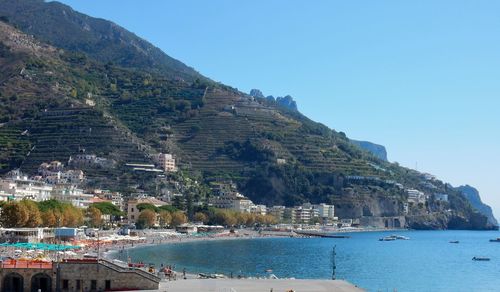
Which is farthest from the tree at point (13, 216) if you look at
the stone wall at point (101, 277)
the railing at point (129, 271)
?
the railing at point (129, 271)

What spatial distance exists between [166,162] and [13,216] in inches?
3820

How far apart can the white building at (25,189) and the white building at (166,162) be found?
51.4 meters

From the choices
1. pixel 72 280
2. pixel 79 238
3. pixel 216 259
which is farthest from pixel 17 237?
pixel 72 280

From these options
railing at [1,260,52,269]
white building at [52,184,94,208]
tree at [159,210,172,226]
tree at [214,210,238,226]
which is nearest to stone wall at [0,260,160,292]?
railing at [1,260,52,269]

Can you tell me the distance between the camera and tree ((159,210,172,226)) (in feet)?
461

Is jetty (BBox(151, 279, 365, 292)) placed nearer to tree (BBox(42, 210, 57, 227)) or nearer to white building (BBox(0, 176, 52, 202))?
tree (BBox(42, 210, 57, 227))

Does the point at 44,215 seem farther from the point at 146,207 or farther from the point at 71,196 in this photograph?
the point at 146,207

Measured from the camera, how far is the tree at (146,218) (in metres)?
134

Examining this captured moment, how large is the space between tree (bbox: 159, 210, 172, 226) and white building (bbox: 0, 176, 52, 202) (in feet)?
67.6

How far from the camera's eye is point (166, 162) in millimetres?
183000

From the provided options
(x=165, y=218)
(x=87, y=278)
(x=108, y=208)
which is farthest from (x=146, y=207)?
(x=87, y=278)

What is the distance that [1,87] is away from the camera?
650 ft

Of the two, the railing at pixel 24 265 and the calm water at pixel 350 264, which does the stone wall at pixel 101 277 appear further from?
the calm water at pixel 350 264

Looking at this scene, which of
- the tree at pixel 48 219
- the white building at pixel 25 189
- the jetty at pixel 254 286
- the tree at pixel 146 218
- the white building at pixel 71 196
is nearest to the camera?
the jetty at pixel 254 286
